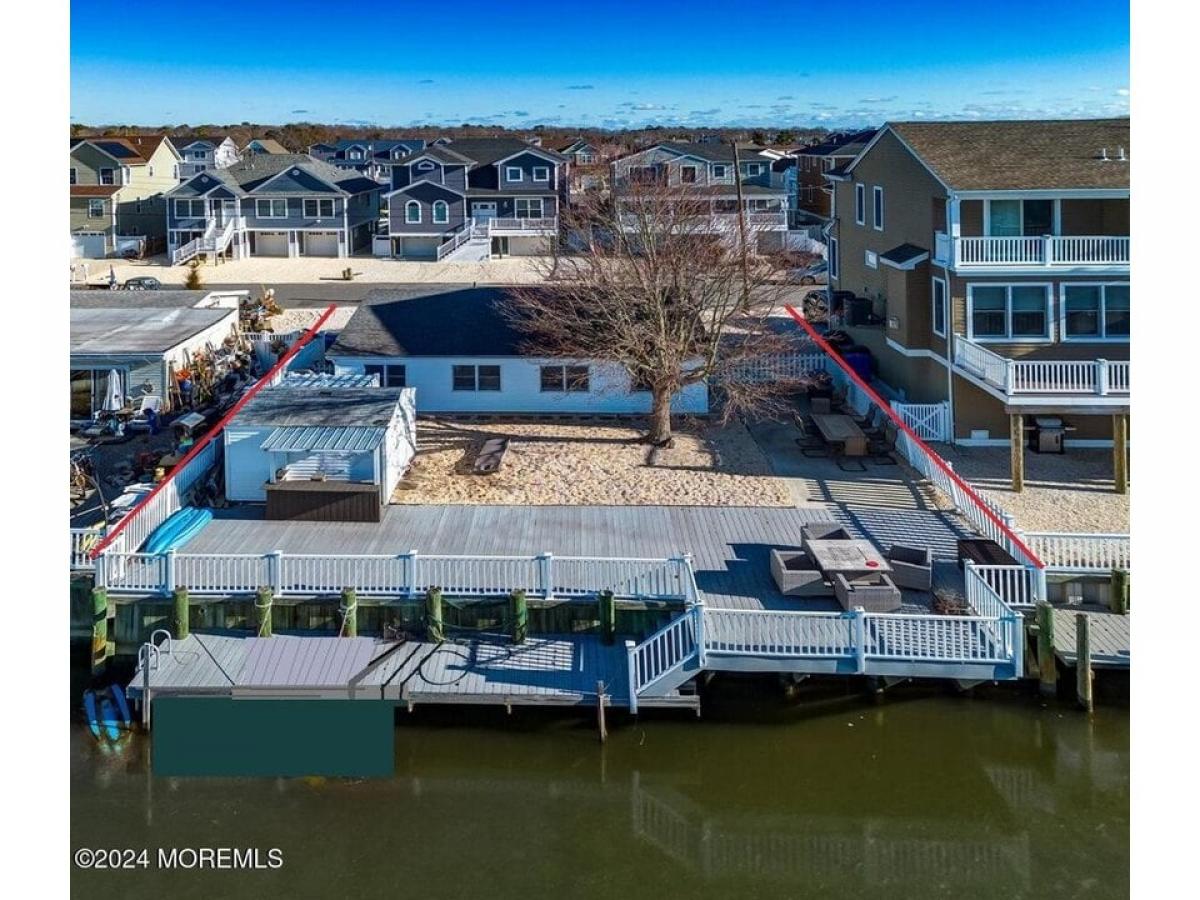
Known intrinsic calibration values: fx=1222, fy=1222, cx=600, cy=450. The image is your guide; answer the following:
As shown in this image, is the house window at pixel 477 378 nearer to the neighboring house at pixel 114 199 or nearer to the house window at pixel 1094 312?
the house window at pixel 1094 312

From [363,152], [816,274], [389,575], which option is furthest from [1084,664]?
[363,152]

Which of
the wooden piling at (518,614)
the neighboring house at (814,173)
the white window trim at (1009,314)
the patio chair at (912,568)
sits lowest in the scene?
the wooden piling at (518,614)

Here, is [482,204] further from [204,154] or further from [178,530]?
[178,530]

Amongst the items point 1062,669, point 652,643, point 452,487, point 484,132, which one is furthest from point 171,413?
point 484,132

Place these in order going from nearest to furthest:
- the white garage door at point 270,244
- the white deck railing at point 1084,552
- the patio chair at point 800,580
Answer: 1. the patio chair at point 800,580
2. the white deck railing at point 1084,552
3. the white garage door at point 270,244

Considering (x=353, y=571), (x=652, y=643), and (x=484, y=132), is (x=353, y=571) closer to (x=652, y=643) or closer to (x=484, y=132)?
(x=652, y=643)

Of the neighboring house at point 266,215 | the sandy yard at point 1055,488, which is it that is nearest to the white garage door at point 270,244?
the neighboring house at point 266,215
